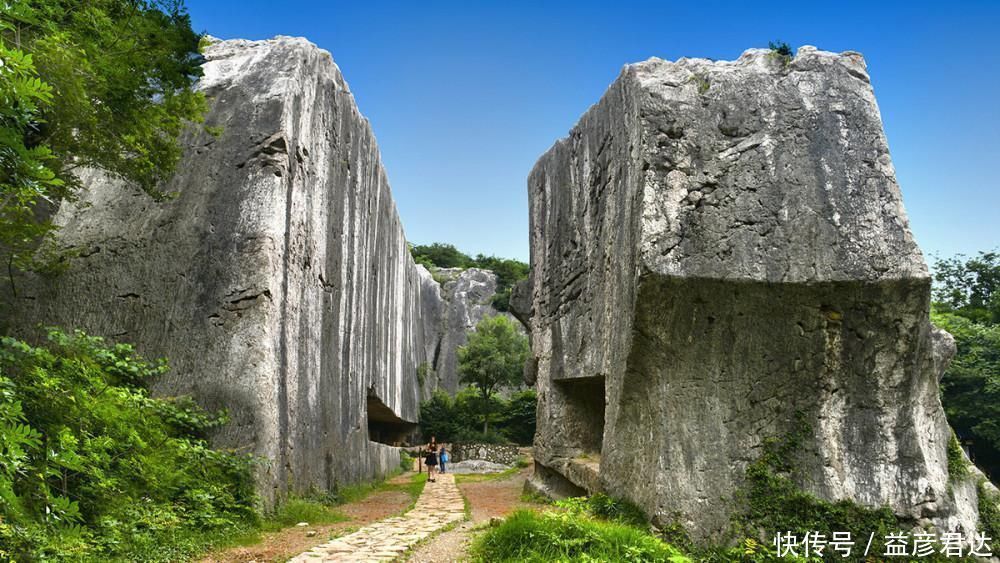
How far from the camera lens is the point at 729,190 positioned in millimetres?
6504

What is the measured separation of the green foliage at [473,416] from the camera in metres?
28.2

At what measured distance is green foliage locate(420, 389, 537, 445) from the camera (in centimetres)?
2823

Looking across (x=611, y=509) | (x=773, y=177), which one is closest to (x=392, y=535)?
(x=611, y=509)

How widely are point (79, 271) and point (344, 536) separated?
5336 millimetres

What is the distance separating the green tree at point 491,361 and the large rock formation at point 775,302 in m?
20.5

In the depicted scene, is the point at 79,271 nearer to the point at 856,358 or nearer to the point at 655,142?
the point at 655,142

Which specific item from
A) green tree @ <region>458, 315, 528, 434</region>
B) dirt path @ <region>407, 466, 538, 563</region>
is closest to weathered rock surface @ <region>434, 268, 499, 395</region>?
green tree @ <region>458, 315, 528, 434</region>

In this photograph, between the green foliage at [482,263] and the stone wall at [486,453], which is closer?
the stone wall at [486,453]

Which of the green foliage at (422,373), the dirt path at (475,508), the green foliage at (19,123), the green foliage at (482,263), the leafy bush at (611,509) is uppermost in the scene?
the green foliage at (482,263)

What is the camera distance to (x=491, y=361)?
90.2 ft

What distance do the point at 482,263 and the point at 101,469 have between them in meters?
43.4

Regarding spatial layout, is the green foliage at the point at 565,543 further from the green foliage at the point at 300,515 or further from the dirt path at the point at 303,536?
the green foliage at the point at 300,515

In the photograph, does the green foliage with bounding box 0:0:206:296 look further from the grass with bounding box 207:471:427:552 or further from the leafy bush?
the leafy bush

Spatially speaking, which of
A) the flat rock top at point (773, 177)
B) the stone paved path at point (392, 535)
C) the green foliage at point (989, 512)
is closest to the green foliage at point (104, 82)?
the stone paved path at point (392, 535)
